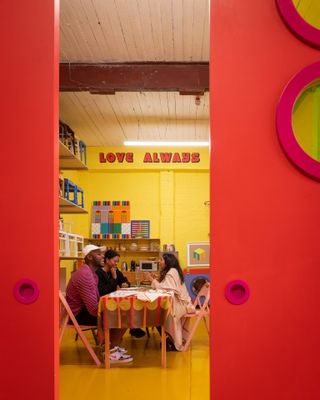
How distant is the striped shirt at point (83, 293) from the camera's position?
223 inches

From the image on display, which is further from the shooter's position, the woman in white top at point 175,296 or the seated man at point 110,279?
the seated man at point 110,279

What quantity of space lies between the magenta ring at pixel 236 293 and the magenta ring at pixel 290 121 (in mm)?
560

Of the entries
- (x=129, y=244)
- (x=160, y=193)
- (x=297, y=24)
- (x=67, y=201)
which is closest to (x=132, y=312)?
(x=67, y=201)

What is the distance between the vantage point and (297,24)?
209 centimetres

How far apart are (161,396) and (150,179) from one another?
7779mm

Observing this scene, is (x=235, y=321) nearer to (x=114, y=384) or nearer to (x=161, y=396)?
(x=161, y=396)

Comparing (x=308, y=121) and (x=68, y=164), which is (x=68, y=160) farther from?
(x=308, y=121)

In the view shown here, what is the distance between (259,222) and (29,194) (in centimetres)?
103

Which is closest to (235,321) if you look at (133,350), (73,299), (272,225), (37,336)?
(272,225)

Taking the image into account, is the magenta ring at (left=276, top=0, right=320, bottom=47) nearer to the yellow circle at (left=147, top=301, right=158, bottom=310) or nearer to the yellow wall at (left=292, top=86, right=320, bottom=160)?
the yellow wall at (left=292, top=86, right=320, bottom=160)

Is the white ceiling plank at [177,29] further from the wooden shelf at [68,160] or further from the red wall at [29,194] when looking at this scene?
the red wall at [29,194]

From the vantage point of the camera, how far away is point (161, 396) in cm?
423

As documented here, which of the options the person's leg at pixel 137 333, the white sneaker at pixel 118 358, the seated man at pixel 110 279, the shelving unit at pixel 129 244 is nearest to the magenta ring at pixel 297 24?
the white sneaker at pixel 118 358

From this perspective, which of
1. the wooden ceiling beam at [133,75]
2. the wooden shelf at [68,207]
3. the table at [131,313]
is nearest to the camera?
the table at [131,313]
